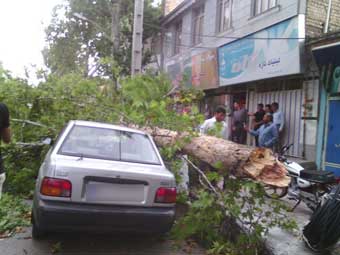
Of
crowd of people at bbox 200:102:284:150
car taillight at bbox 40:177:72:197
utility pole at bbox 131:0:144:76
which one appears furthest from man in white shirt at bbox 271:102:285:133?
car taillight at bbox 40:177:72:197

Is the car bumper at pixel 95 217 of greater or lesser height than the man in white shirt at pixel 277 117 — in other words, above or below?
below

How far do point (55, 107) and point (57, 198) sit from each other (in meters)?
3.64

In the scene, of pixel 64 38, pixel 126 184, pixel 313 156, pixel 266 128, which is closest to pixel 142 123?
pixel 126 184

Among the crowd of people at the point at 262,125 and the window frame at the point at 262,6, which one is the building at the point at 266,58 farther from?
the crowd of people at the point at 262,125

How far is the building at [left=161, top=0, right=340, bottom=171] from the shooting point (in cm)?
990

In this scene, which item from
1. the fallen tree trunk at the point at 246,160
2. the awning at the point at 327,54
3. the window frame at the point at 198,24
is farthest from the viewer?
the window frame at the point at 198,24

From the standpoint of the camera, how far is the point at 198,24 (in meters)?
17.1

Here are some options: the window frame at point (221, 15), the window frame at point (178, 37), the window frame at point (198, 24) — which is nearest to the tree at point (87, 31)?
the window frame at point (178, 37)

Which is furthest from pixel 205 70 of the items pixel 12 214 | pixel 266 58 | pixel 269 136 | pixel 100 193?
pixel 100 193

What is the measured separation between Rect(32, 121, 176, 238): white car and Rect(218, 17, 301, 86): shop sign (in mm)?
6701

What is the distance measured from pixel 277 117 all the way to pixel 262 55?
73.0 inches

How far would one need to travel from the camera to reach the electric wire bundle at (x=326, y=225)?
4.01 meters

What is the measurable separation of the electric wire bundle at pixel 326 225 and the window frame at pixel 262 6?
26.5 ft

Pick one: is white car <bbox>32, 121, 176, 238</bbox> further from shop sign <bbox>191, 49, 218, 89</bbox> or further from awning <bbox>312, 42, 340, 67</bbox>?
shop sign <bbox>191, 49, 218, 89</bbox>
